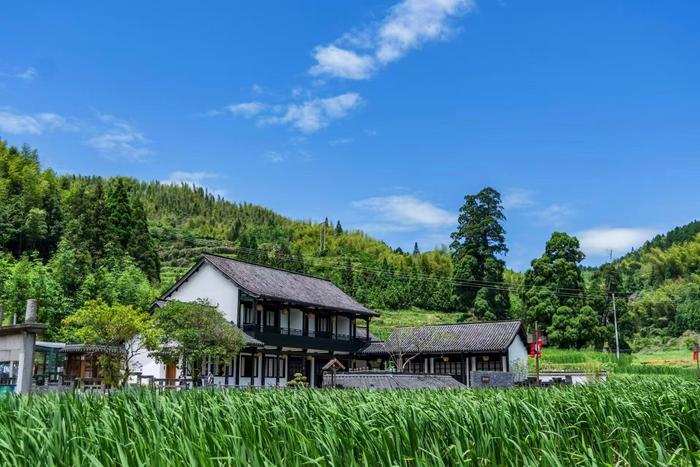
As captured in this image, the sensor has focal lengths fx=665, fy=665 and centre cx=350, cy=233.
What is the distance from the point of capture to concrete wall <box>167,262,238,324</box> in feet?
108

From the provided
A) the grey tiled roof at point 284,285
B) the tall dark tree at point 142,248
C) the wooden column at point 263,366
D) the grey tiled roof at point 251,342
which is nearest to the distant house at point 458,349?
the grey tiled roof at point 284,285

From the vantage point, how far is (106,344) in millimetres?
24562

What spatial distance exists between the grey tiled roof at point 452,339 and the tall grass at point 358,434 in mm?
30741

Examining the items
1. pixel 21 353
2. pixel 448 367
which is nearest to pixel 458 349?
pixel 448 367

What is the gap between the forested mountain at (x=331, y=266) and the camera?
41.7 meters

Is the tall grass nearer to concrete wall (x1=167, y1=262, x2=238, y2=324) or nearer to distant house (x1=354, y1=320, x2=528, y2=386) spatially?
concrete wall (x1=167, y1=262, x2=238, y2=324)

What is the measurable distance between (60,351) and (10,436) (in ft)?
96.2

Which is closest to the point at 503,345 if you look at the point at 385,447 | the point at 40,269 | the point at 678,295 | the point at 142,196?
the point at 40,269

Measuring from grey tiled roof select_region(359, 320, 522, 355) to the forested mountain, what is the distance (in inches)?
563

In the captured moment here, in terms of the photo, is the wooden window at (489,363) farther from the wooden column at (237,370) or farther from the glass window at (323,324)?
the wooden column at (237,370)

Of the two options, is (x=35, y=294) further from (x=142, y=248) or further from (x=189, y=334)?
(x=189, y=334)

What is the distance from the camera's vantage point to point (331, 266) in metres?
71.0

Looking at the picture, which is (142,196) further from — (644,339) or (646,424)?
(646,424)

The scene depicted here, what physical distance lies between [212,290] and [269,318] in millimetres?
3263
